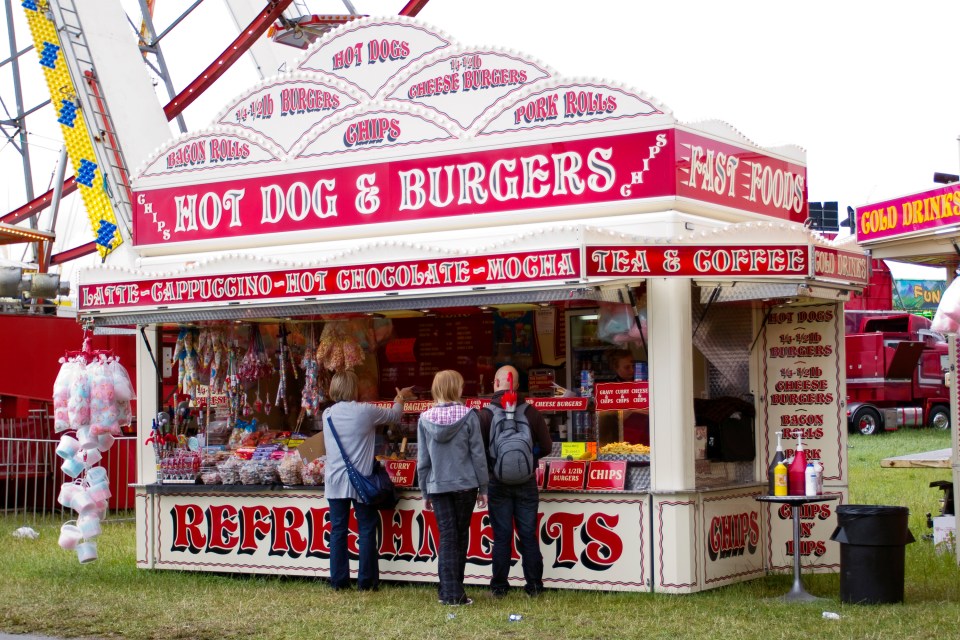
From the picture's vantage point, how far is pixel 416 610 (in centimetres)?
880

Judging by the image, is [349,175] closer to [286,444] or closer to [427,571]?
[286,444]

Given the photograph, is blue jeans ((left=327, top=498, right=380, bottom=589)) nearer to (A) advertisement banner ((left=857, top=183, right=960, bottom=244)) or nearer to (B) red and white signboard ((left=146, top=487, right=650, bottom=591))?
(B) red and white signboard ((left=146, top=487, right=650, bottom=591))

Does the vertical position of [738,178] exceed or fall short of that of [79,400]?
it exceeds it

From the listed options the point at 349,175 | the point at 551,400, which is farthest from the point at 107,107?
the point at 551,400

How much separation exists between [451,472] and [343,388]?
1587mm

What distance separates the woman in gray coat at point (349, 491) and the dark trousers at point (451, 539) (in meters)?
0.99

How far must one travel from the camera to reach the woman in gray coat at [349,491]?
9758 millimetres

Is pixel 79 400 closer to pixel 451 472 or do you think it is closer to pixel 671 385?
pixel 451 472

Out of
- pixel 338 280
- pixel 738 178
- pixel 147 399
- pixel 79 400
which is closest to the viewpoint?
pixel 338 280

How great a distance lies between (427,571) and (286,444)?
194 centimetres

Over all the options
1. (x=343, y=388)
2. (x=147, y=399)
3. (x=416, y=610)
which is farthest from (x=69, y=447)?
(x=416, y=610)

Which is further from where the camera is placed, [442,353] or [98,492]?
[442,353]

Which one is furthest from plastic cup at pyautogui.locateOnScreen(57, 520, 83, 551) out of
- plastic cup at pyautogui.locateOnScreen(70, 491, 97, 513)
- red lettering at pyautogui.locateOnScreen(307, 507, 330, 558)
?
red lettering at pyautogui.locateOnScreen(307, 507, 330, 558)

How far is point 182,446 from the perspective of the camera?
456 inches
